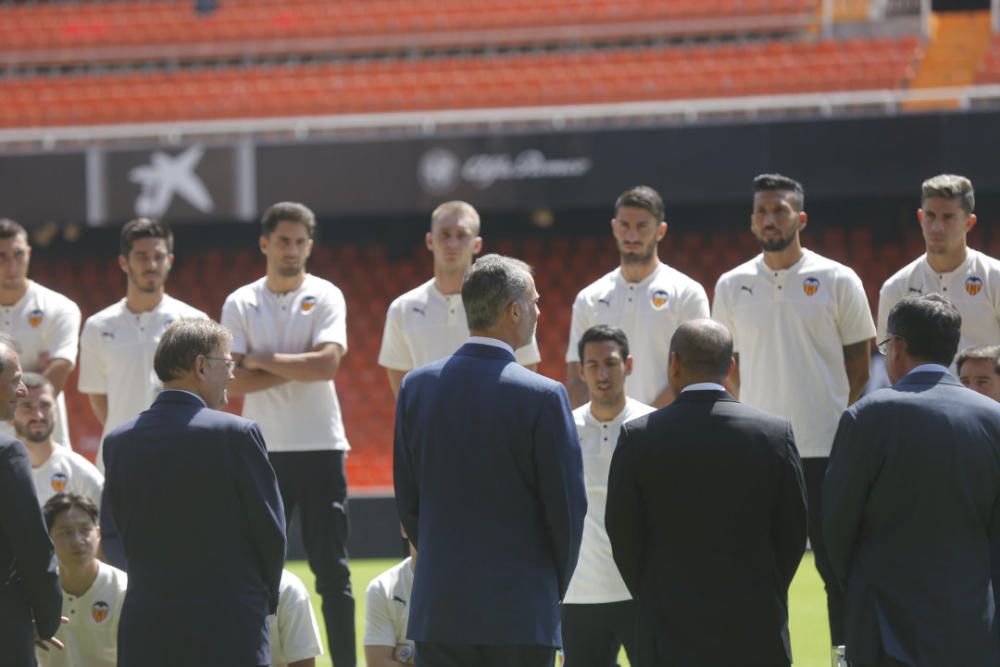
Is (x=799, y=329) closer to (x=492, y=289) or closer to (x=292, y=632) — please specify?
(x=492, y=289)

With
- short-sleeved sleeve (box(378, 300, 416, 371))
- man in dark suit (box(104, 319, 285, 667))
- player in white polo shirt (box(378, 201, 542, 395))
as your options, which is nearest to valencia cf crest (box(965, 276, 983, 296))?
player in white polo shirt (box(378, 201, 542, 395))

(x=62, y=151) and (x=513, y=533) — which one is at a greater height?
(x=62, y=151)

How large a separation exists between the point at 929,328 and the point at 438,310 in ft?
8.22

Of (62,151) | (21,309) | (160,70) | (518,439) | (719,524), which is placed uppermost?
(160,70)

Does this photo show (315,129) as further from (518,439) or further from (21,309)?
(518,439)

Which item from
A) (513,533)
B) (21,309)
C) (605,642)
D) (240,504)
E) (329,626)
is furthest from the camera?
(21,309)

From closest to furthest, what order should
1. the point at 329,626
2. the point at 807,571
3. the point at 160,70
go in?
the point at 329,626
the point at 807,571
the point at 160,70

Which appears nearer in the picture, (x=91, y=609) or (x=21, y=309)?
(x=91, y=609)

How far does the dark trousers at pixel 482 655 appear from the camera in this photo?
3602 mm

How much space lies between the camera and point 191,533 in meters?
3.84

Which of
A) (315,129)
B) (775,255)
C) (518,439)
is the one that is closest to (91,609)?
(518,439)

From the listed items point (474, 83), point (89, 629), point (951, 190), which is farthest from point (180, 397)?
point (474, 83)

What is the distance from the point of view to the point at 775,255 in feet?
18.2

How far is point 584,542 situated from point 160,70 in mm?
13615
